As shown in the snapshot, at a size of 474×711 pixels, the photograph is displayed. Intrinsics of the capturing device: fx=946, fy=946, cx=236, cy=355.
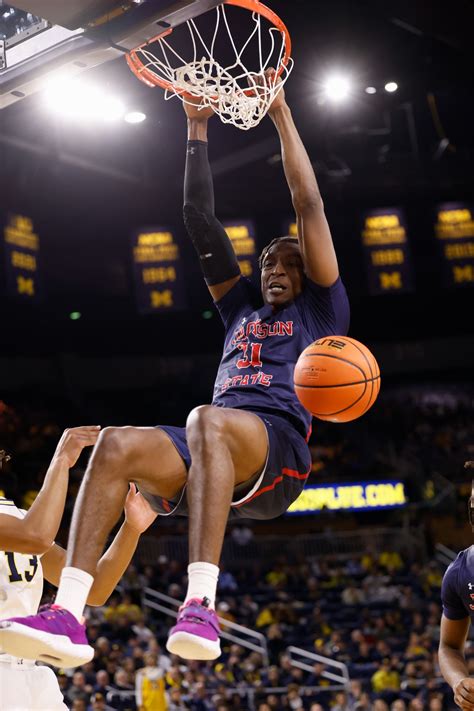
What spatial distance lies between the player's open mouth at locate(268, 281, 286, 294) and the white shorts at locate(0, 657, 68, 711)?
1.99m

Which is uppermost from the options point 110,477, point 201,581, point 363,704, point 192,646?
point 110,477

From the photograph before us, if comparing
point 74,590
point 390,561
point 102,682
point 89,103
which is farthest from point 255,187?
point 74,590

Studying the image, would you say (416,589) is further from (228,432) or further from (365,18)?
(228,432)

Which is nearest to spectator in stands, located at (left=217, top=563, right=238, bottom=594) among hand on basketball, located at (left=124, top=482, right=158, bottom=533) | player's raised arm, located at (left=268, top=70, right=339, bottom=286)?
hand on basketball, located at (left=124, top=482, right=158, bottom=533)

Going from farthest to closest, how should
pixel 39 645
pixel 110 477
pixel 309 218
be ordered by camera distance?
pixel 309 218
pixel 110 477
pixel 39 645

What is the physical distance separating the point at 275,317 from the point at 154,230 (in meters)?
15.7

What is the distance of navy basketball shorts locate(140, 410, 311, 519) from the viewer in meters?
3.77

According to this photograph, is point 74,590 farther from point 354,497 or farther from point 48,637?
point 354,497

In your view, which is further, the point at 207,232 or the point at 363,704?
the point at 363,704

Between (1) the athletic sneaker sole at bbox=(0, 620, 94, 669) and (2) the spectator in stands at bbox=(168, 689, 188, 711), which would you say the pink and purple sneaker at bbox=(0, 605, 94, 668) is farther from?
(2) the spectator in stands at bbox=(168, 689, 188, 711)

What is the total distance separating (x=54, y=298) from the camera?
63.6 ft

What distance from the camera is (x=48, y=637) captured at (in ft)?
10.0

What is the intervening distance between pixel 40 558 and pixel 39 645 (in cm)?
150

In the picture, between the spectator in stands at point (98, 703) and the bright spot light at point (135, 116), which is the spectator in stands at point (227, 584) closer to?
the spectator in stands at point (98, 703)
